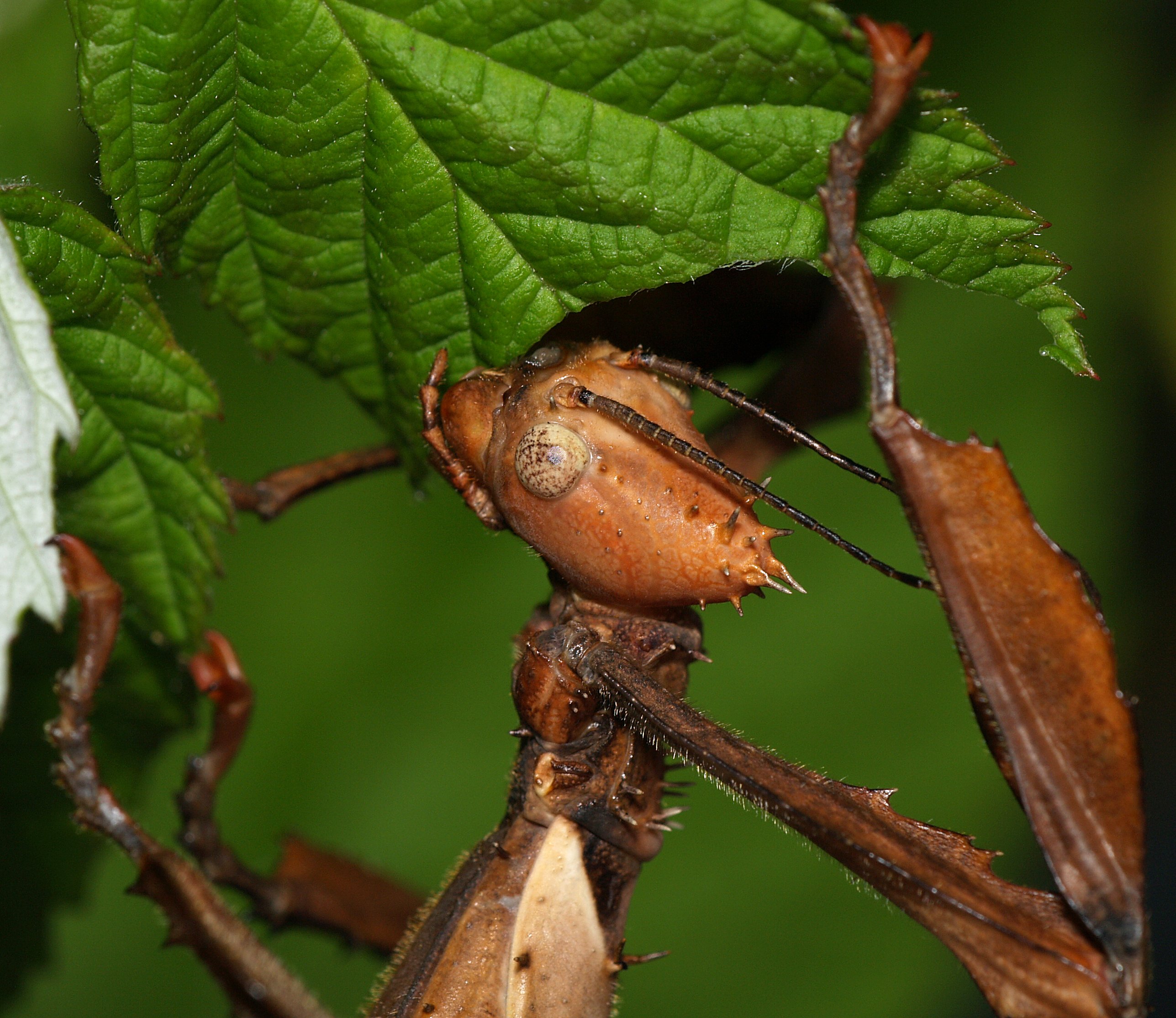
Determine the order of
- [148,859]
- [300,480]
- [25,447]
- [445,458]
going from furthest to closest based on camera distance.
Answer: [148,859] → [300,480] → [445,458] → [25,447]

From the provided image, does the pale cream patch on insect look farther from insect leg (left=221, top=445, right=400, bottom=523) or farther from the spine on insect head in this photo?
insect leg (left=221, top=445, right=400, bottom=523)

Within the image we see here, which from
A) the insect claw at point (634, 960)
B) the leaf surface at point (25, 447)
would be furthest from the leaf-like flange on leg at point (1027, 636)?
the leaf surface at point (25, 447)

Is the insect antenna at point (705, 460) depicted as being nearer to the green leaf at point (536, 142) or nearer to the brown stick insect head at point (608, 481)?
the brown stick insect head at point (608, 481)

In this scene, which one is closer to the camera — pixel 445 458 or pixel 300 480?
pixel 445 458

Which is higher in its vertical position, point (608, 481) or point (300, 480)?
point (608, 481)

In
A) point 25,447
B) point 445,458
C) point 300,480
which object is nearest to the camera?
point 25,447

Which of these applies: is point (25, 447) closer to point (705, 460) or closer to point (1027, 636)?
point (705, 460)

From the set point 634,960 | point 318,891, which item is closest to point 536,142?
point 634,960

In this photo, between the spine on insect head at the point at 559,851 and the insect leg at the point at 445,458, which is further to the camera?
the spine on insect head at the point at 559,851
